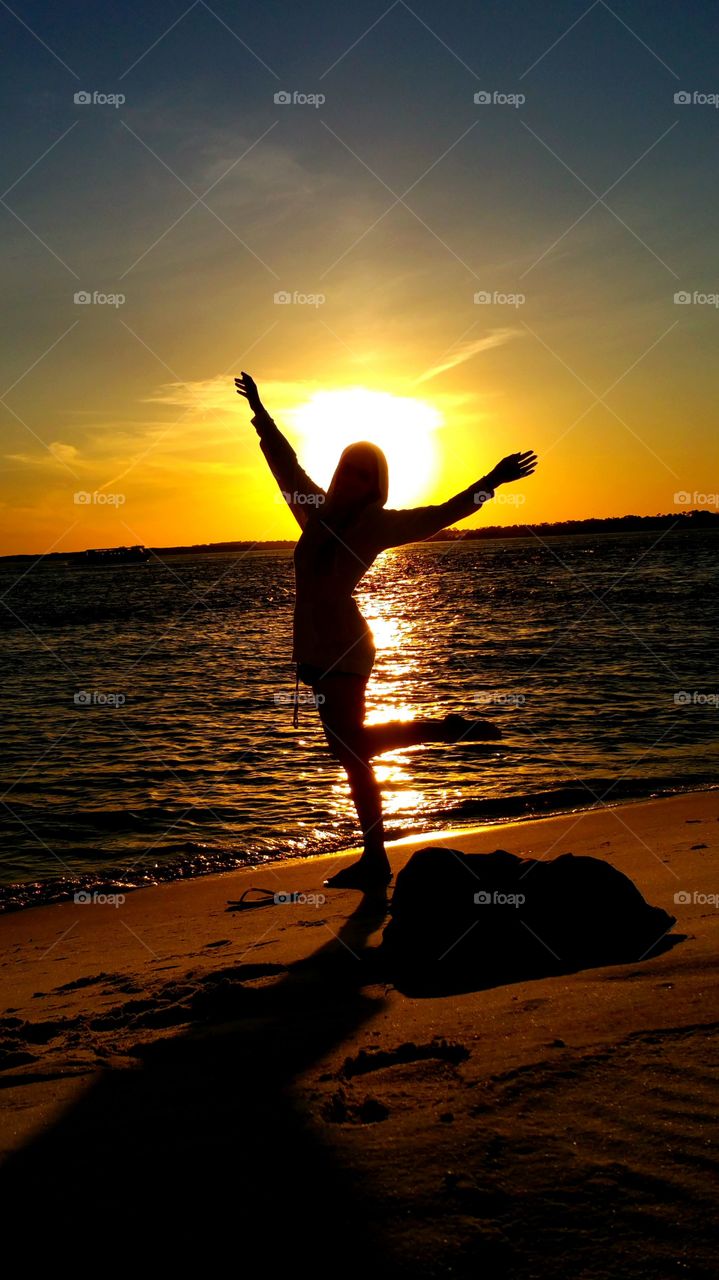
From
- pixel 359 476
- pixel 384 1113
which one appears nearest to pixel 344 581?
pixel 359 476

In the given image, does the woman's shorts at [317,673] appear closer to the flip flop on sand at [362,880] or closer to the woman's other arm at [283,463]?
the woman's other arm at [283,463]

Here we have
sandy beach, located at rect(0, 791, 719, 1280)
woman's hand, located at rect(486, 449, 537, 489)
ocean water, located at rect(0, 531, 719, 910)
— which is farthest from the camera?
ocean water, located at rect(0, 531, 719, 910)

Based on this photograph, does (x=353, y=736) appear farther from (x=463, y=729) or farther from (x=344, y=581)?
(x=344, y=581)

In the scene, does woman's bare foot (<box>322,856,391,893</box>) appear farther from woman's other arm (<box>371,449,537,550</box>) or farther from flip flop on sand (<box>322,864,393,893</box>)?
woman's other arm (<box>371,449,537,550</box>)

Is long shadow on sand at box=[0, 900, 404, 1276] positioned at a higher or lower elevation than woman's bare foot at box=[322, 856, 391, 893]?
higher

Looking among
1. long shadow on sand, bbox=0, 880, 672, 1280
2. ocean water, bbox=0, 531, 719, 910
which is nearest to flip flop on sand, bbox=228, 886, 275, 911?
ocean water, bbox=0, 531, 719, 910

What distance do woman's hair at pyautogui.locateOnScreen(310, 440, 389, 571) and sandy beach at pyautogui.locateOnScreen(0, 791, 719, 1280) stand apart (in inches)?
86.9

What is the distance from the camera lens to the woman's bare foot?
5.74 meters

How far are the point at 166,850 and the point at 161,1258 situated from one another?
21.8ft

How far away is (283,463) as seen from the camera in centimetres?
538

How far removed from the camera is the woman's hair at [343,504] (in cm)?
513

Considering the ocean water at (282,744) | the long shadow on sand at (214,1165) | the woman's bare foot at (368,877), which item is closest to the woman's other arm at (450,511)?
the woman's bare foot at (368,877)

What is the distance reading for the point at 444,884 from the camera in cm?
427

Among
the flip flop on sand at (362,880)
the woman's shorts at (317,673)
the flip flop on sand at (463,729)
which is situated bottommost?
the flip flop on sand at (362,880)
